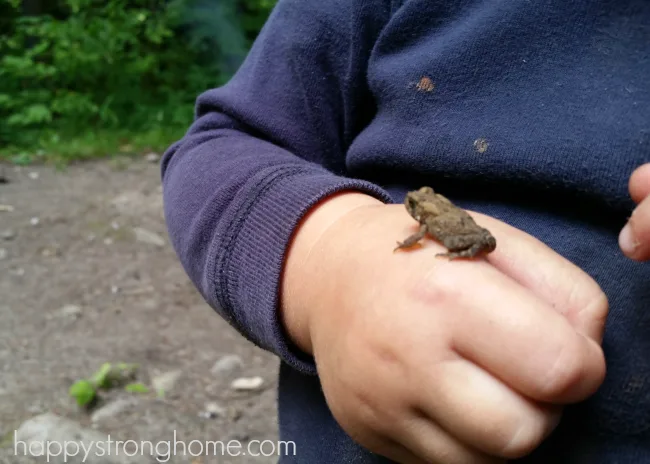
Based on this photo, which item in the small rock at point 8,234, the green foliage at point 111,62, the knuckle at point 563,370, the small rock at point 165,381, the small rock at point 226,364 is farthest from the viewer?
the green foliage at point 111,62

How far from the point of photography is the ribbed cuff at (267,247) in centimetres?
98

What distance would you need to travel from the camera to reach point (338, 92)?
1.30 m

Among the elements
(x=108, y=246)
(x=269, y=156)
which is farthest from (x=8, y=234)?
(x=269, y=156)

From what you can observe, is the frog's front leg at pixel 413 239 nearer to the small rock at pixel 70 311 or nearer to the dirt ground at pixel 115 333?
the dirt ground at pixel 115 333

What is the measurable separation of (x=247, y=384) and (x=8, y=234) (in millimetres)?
1892

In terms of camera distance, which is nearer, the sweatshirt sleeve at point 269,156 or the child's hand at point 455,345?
the child's hand at point 455,345

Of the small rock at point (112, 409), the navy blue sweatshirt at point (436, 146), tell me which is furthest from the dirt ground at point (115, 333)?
the navy blue sweatshirt at point (436, 146)

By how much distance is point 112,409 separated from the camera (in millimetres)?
2164

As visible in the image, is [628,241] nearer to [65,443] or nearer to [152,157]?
[65,443]

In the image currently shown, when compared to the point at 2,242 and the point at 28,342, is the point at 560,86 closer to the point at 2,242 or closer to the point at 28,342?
the point at 28,342

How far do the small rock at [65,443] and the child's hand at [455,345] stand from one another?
143cm

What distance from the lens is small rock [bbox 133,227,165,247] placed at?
131 inches

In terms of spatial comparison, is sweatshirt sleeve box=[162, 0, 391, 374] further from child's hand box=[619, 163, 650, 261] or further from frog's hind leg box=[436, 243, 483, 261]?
child's hand box=[619, 163, 650, 261]

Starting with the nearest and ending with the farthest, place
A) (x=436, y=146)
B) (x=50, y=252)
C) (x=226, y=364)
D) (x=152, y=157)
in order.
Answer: (x=436, y=146), (x=226, y=364), (x=50, y=252), (x=152, y=157)
